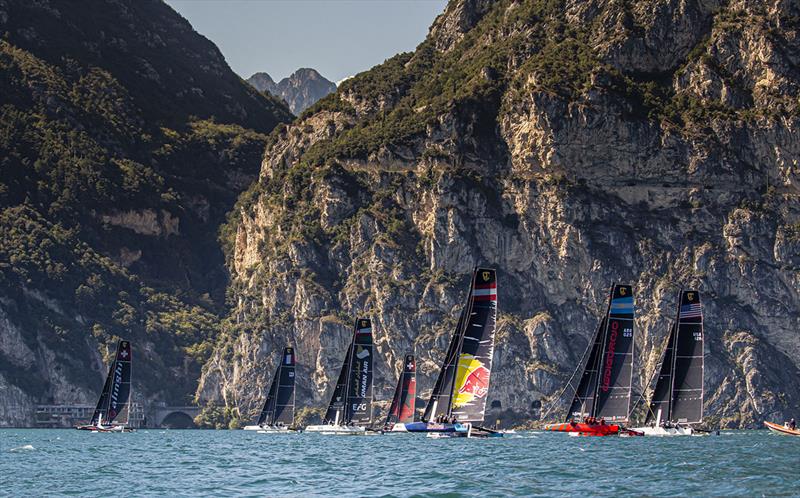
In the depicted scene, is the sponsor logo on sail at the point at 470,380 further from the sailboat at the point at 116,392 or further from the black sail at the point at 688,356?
the sailboat at the point at 116,392

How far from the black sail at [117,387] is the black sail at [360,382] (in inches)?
1130

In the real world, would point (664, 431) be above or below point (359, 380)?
below

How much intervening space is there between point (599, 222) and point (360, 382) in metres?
65.4

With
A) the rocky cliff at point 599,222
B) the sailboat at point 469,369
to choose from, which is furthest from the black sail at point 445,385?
the rocky cliff at point 599,222

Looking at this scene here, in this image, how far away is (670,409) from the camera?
106m

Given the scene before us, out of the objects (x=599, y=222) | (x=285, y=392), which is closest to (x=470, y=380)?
(x=285, y=392)

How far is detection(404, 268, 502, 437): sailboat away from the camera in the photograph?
294ft

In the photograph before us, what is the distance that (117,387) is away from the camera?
148 meters

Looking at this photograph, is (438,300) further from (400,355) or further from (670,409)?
(670,409)

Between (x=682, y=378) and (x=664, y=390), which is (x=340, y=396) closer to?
(x=664, y=390)

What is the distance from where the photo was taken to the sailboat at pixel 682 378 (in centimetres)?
10412

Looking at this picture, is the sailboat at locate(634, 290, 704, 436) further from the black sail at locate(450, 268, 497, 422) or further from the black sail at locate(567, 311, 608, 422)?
the black sail at locate(450, 268, 497, 422)

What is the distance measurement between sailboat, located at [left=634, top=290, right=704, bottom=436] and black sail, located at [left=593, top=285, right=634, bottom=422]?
2.90 meters

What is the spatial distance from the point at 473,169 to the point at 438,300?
68.4 feet
